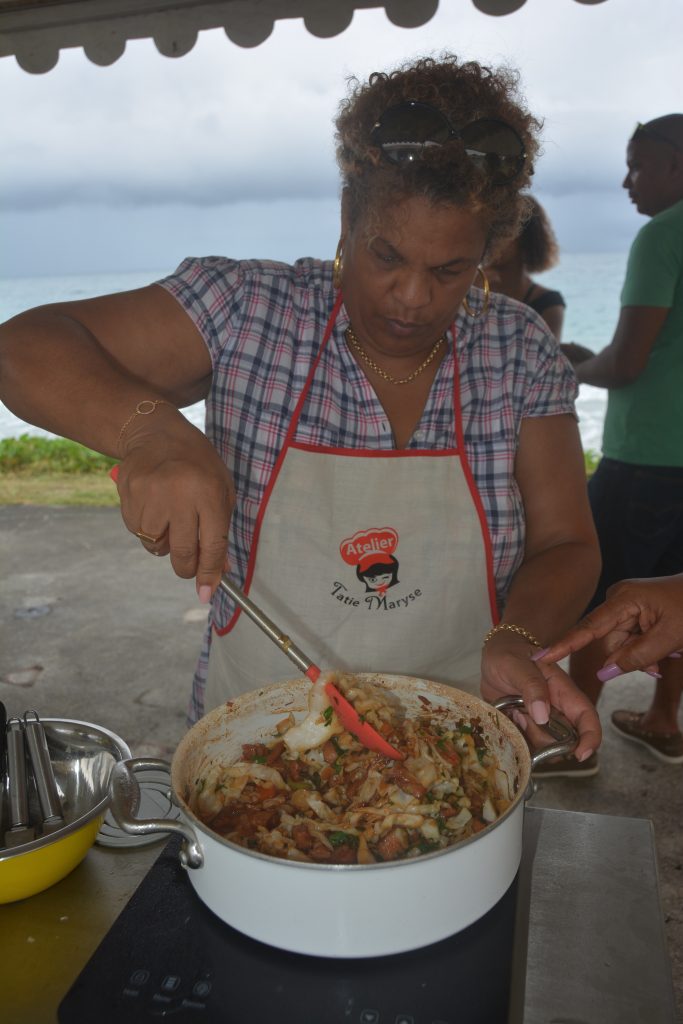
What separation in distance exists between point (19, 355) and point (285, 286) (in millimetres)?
515

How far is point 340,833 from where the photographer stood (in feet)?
3.22

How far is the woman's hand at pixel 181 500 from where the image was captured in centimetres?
98

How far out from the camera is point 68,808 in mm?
1086

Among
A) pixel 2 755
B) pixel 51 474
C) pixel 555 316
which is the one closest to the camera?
pixel 2 755

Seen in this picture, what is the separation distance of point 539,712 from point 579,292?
25197 mm

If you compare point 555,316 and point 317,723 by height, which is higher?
point 555,316

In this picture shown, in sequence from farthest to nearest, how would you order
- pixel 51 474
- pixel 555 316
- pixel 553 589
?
pixel 51 474
pixel 555 316
pixel 553 589

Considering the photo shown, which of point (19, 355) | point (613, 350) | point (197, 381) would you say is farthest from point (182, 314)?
point (613, 350)

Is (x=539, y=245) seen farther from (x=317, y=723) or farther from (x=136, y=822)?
(x=136, y=822)

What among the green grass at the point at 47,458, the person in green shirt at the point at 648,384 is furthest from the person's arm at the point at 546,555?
the green grass at the point at 47,458

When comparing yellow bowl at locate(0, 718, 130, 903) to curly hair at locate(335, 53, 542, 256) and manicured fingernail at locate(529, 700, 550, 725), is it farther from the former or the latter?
curly hair at locate(335, 53, 542, 256)

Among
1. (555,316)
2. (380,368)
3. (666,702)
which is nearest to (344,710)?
(380,368)

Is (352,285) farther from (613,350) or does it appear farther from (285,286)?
(613,350)

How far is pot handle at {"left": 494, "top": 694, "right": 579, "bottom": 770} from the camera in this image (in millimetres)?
1016
